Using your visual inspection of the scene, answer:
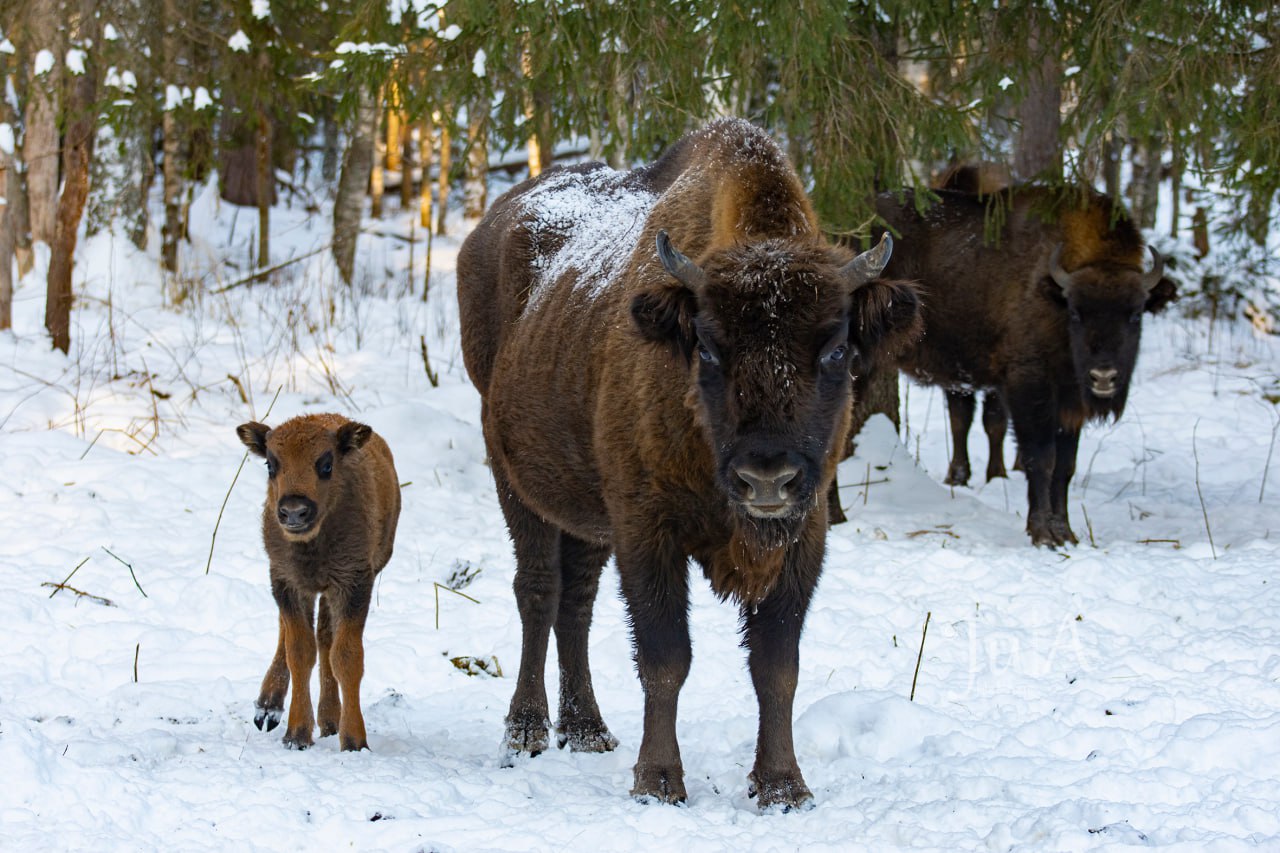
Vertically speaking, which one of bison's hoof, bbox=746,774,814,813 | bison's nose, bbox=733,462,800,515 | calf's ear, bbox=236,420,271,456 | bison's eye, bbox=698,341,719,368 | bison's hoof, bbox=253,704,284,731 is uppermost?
bison's eye, bbox=698,341,719,368

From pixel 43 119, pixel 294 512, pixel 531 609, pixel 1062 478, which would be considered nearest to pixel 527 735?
pixel 531 609

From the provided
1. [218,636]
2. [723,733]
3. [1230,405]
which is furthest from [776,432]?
[1230,405]

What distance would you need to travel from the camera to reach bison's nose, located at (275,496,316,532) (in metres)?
5.39

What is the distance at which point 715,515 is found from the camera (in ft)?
14.9

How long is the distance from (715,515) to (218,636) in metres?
3.38

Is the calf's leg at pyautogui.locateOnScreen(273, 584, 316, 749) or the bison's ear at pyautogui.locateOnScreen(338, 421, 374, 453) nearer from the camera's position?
the calf's leg at pyautogui.locateOnScreen(273, 584, 316, 749)

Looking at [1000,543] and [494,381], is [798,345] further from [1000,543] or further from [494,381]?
[1000,543]

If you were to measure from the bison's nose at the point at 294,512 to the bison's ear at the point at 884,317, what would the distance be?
8.02 ft

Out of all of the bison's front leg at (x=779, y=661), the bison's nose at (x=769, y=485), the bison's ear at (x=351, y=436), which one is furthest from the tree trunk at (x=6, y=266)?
the bison's nose at (x=769, y=485)

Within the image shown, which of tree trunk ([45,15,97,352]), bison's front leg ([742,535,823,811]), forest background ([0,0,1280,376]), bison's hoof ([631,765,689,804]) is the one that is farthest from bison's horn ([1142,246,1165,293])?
tree trunk ([45,15,97,352])

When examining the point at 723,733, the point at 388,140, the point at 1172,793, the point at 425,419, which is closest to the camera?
the point at 1172,793

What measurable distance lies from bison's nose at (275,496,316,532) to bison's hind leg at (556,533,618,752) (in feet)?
3.84

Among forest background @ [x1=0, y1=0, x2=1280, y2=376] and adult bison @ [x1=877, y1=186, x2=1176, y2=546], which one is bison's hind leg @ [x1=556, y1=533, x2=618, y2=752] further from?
adult bison @ [x1=877, y1=186, x2=1176, y2=546]

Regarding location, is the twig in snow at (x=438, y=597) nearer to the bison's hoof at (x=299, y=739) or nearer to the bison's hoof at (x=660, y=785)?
the bison's hoof at (x=299, y=739)
